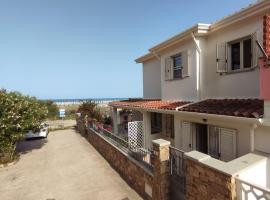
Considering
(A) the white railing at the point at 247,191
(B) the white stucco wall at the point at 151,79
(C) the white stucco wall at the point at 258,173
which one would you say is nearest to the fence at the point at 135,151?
(C) the white stucco wall at the point at 258,173

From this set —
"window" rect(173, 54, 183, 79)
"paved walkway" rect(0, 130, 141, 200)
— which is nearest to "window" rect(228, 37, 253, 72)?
"window" rect(173, 54, 183, 79)

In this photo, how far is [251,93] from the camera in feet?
26.3

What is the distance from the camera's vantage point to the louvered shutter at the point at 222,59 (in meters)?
8.95

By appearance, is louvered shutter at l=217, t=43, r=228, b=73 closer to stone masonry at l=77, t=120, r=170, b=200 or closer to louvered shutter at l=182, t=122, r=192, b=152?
louvered shutter at l=182, t=122, r=192, b=152

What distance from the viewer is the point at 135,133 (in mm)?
12891

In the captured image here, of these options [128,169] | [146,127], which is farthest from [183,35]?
[128,169]

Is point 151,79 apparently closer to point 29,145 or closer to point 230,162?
point 230,162

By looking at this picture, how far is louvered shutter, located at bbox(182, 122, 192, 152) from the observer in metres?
9.54

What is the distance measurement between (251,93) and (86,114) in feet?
63.6

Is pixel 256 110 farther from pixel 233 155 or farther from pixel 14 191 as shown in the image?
pixel 14 191

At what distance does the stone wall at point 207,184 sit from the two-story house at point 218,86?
221 centimetres

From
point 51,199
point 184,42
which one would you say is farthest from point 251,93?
point 51,199

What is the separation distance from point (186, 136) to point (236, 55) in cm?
442

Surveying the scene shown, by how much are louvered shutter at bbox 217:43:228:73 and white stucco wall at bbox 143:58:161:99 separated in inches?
275
